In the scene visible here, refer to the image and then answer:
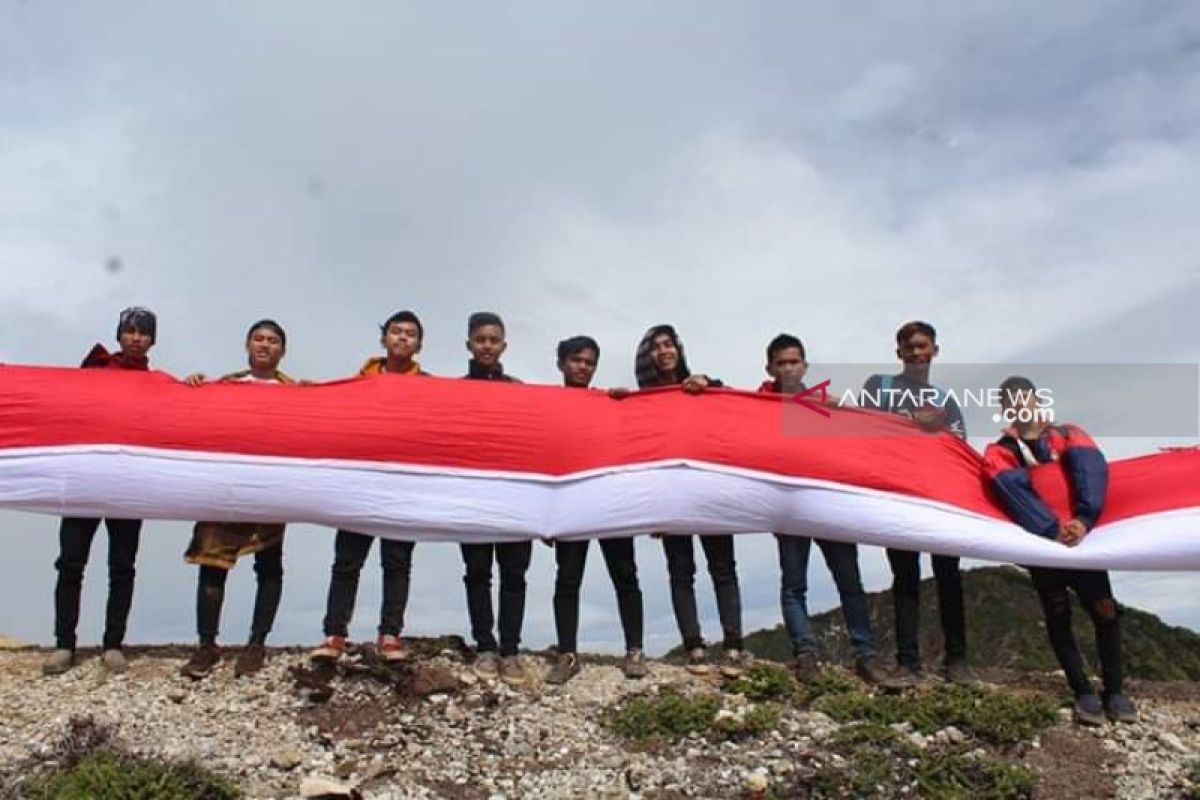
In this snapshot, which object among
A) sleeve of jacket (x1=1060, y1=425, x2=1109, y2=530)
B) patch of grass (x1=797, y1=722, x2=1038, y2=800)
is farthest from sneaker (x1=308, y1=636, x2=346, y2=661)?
sleeve of jacket (x1=1060, y1=425, x2=1109, y2=530)

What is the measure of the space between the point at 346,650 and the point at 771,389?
4.05m

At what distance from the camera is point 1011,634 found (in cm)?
1723

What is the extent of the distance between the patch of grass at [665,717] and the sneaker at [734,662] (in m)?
0.55

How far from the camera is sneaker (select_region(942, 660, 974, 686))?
7367 mm

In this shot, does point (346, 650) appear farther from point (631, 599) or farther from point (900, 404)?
point (900, 404)

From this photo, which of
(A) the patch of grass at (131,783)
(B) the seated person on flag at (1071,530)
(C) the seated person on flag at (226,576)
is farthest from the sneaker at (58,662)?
(B) the seated person on flag at (1071,530)

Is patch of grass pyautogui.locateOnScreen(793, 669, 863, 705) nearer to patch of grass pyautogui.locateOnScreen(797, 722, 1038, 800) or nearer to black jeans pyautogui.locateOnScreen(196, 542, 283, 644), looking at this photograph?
patch of grass pyautogui.locateOnScreen(797, 722, 1038, 800)

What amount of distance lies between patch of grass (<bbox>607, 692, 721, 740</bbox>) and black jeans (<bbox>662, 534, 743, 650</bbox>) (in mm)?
960

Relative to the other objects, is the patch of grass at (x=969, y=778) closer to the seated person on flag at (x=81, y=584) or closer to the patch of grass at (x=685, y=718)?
the patch of grass at (x=685, y=718)

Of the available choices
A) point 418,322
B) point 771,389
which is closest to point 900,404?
point 771,389

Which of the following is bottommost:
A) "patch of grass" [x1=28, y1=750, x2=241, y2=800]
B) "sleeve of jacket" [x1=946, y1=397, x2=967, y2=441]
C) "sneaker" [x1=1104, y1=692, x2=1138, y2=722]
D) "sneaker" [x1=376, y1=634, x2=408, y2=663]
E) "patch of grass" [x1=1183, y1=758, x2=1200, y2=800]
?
"patch of grass" [x1=1183, y1=758, x2=1200, y2=800]

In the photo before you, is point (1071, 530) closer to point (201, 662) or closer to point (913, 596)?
point (913, 596)

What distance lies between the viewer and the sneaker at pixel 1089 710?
6664 millimetres

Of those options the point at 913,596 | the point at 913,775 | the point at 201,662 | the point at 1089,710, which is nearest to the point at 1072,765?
the point at 1089,710
